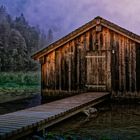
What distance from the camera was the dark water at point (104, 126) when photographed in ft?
35.4

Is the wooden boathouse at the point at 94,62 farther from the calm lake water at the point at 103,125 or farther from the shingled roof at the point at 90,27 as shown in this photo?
the calm lake water at the point at 103,125

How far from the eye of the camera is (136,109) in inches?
664

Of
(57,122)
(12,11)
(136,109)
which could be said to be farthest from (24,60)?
(12,11)

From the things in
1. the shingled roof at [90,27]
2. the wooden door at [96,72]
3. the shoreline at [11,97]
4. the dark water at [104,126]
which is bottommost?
the dark water at [104,126]

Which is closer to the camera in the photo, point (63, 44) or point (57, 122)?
point (57, 122)

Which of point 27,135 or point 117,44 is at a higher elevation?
point 117,44

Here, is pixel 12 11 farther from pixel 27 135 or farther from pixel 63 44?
pixel 27 135

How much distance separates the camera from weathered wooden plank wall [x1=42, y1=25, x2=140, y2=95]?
61.1 feet

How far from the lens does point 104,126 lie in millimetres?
12578

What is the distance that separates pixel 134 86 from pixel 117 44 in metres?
2.46

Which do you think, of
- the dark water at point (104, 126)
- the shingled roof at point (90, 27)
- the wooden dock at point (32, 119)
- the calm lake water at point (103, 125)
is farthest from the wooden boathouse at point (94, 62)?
the wooden dock at point (32, 119)

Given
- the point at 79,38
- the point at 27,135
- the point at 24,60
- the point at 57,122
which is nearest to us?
the point at 27,135

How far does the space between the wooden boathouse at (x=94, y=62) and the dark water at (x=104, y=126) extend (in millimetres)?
2560

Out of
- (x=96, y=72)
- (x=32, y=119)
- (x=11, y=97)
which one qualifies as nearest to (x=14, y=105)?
(x=11, y=97)
